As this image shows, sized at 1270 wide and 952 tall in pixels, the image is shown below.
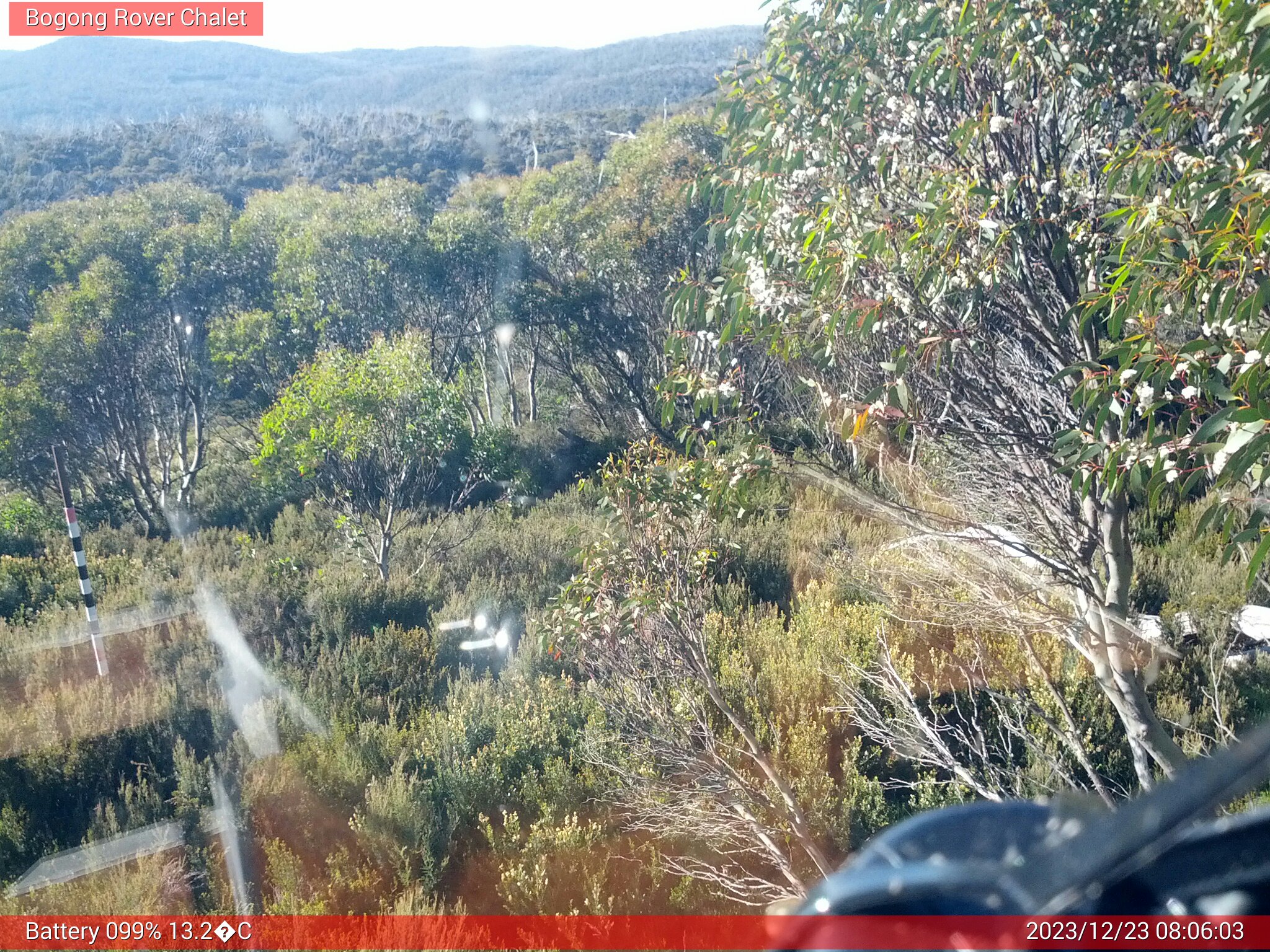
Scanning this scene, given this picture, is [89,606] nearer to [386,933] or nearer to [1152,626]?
[386,933]

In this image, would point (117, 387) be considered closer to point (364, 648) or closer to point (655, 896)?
point (364, 648)

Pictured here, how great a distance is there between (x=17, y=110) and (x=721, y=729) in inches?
1759

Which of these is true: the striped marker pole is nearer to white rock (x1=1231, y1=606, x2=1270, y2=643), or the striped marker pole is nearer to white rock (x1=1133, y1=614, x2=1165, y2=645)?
white rock (x1=1133, y1=614, x2=1165, y2=645)

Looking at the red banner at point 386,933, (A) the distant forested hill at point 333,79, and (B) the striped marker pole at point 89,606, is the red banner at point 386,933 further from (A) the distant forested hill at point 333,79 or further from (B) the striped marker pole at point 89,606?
(A) the distant forested hill at point 333,79

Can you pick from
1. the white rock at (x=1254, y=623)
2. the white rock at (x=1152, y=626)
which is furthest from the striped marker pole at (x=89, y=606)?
the white rock at (x=1254, y=623)

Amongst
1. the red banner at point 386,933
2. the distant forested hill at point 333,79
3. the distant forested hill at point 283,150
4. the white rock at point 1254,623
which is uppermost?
the distant forested hill at point 333,79

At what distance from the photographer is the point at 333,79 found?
56.6 meters

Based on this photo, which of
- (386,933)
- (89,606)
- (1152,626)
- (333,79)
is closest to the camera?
(386,933)

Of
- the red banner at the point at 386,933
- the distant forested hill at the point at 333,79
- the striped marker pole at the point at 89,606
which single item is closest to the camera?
the red banner at the point at 386,933

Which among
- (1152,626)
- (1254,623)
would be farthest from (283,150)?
(1254,623)

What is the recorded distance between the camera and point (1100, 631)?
3.44 metres

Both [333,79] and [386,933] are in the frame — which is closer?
[386,933]

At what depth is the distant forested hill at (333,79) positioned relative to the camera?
134 feet

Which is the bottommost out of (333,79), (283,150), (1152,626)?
(1152,626)
